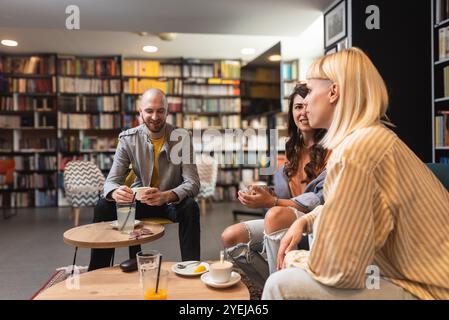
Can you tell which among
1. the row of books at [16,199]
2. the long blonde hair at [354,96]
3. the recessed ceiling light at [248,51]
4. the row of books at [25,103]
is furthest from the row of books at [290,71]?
the long blonde hair at [354,96]

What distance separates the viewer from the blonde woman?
33.4 inches

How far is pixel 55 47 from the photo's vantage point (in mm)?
5891

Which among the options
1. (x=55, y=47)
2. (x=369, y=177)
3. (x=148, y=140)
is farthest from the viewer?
(x=55, y=47)

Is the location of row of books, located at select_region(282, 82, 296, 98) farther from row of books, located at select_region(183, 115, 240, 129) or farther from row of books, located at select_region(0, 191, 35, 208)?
row of books, located at select_region(0, 191, 35, 208)

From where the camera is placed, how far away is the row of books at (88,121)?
6266mm

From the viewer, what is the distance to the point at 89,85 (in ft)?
20.9

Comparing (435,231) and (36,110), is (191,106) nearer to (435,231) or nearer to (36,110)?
(36,110)

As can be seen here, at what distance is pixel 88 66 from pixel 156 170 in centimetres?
464

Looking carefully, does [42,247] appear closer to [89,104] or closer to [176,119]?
[89,104]

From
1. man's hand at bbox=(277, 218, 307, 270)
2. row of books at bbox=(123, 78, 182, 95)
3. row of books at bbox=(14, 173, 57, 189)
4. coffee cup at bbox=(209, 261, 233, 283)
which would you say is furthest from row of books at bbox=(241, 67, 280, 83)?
row of books at bbox=(14, 173, 57, 189)

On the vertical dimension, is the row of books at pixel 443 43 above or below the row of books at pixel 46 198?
above

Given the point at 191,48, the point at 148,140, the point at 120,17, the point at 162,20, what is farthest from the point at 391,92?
the point at 191,48

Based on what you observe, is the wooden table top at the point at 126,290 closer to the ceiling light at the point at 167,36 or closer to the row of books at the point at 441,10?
the row of books at the point at 441,10
